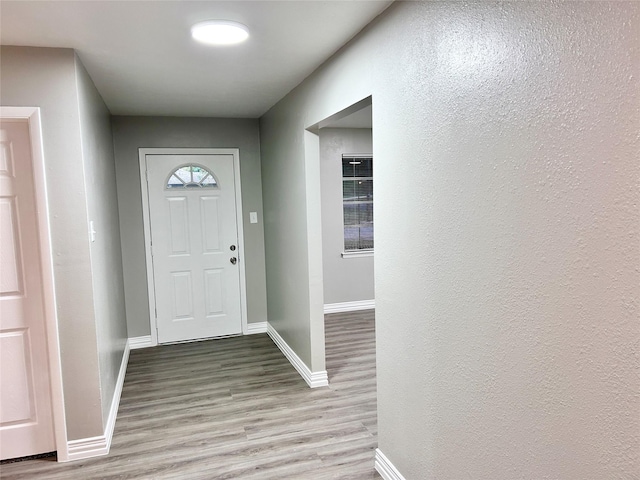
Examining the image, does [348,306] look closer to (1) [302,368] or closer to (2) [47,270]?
(1) [302,368]

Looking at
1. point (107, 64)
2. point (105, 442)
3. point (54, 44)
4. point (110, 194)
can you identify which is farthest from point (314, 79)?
point (105, 442)

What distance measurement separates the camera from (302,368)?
12.4 ft

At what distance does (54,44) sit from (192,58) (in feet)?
2.28

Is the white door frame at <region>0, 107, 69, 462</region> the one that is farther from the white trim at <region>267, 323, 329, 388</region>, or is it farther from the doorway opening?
the doorway opening

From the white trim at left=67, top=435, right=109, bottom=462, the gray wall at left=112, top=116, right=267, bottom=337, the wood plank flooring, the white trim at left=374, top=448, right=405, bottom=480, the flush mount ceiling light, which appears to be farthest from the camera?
the gray wall at left=112, top=116, right=267, bottom=337

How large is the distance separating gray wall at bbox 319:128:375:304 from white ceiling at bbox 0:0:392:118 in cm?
210

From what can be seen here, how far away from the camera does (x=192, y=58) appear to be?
260cm

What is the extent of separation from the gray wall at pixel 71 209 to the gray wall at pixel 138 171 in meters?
1.67

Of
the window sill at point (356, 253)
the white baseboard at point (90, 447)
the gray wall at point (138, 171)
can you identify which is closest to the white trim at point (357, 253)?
the window sill at point (356, 253)

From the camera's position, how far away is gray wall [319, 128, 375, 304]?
5.53 meters

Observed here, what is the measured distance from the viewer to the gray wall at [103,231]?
8.80ft

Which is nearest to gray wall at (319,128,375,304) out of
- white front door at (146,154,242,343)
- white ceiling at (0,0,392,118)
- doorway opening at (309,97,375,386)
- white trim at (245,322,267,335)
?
doorway opening at (309,97,375,386)

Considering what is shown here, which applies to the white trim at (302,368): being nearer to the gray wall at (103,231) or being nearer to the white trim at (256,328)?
the white trim at (256,328)

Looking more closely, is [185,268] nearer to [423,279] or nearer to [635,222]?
[423,279]
